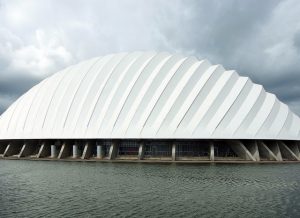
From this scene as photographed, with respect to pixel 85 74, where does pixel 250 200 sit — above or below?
below

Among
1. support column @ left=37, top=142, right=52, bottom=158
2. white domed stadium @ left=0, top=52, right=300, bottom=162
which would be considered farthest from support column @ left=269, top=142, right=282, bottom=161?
support column @ left=37, top=142, right=52, bottom=158

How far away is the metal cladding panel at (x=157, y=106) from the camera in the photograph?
143 feet

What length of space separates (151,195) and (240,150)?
2640cm

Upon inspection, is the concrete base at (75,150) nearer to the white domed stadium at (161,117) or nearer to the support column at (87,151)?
the white domed stadium at (161,117)

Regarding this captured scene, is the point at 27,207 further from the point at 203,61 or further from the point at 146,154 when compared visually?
the point at 203,61

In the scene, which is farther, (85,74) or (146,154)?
(85,74)

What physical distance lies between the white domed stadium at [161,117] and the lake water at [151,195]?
13559mm

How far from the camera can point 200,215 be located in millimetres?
15906

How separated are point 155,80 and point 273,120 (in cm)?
1697

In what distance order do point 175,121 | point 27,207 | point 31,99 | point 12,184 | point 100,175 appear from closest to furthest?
point 27,207, point 12,184, point 100,175, point 175,121, point 31,99

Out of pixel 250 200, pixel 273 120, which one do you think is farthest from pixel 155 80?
pixel 250 200

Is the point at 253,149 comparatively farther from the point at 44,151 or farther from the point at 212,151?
the point at 44,151

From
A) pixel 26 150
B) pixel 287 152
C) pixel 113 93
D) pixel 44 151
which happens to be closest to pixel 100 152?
pixel 113 93

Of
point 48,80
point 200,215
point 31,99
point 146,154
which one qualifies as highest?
point 48,80
